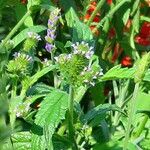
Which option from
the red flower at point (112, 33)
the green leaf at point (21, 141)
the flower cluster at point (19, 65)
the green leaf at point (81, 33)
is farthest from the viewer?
the red flower at point (112, 33)

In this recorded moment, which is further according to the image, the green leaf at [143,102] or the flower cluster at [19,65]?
the green leaf at [143,102]

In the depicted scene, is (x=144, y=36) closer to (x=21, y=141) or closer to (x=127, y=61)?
(x=127, y=61)

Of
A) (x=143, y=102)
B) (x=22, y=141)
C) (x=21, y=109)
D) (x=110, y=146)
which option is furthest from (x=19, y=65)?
(x=143, y=102)

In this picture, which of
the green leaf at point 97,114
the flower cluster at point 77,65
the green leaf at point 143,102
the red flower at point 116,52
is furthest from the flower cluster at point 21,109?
the red flower at point 116,52

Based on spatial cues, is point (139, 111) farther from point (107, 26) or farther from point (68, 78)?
point (68, 78)

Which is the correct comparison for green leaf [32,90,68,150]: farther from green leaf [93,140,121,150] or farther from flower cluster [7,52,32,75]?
green leaf [93,140,121,150]

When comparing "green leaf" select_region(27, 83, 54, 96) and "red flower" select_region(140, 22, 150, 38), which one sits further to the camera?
"red flower" select_region(140, 22, 150, 38)

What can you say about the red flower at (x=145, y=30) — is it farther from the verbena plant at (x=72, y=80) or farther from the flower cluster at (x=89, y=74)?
the flower cluster at (x=89, y=74)

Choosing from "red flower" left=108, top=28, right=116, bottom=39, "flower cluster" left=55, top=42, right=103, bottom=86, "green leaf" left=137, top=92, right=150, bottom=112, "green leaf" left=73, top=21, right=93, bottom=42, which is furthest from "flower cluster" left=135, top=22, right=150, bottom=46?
"flower cluster" left=55, top=42, right=103, bottom=86

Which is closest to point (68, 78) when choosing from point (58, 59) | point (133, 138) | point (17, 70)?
point (58, 59)
